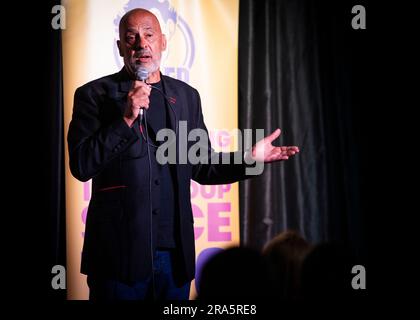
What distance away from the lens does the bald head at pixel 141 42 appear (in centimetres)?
276

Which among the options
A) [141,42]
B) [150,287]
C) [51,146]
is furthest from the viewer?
[51,146]

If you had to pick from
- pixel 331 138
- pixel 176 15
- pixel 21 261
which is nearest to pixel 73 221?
pixel 21 261

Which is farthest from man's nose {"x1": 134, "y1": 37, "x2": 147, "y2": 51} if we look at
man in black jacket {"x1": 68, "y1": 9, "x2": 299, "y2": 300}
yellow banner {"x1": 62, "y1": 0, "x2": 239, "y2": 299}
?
yellow banner {"x1": 62, "y1": 0, "x2": 239, "y2": 299}

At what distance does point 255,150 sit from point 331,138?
0.95 meters

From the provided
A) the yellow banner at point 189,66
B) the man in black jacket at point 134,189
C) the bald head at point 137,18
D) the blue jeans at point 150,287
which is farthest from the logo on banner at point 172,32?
the blue jeans at point 150,287

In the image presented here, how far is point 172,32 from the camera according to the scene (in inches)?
127

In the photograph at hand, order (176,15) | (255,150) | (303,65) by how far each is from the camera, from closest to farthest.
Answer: (255,150), (176,15), (303,65)

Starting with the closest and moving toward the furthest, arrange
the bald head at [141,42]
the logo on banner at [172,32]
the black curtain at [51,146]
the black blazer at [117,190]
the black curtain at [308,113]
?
the black blazer at [117,190]
the bald head at [141,42]
the black curtain at [51,146]
the logo on banner at [172,32]
the black curtain at [308,113]

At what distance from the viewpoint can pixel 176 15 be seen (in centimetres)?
326

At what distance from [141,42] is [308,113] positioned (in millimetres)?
1267

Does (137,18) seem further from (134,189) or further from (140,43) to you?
(134,189)

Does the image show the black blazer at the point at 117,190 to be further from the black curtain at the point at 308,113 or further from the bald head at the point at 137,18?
the black curtain at the point at 308,113

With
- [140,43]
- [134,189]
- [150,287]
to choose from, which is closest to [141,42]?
[140,43]
